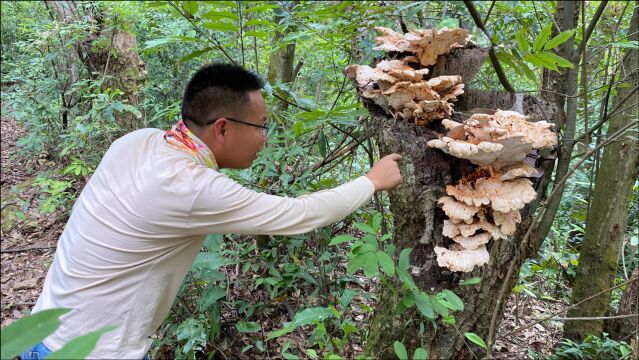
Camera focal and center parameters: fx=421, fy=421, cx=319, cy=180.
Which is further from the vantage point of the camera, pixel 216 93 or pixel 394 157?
pixel 394 157

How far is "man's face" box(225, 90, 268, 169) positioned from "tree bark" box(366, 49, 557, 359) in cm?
72

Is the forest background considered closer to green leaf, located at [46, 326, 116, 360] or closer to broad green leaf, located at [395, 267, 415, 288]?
broad green leaf, located at [395, 267, 415, 288]

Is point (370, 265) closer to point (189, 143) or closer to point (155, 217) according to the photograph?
point (155, 217)

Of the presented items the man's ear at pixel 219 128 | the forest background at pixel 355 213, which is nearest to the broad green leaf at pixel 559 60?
the forest background at pixel 355 213

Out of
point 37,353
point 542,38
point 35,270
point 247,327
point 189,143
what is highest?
point 542,38

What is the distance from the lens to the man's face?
220 cm

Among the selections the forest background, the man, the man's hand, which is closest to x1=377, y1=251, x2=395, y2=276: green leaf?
the forest background

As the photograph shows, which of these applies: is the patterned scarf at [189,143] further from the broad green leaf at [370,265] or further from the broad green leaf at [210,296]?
the broad green leaf at [210,296]

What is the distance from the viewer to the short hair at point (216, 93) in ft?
7.02

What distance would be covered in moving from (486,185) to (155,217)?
164cm

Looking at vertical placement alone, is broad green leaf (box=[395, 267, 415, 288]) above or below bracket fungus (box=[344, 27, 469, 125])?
below

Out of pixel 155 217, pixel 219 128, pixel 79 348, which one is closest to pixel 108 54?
pixel 219 128

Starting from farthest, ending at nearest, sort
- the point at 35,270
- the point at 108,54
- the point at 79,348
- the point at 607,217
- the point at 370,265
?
1. the point at 108,54
2. the point at 35,270
3. the point at 607,217
4. the point at 370,265
5. the point at 79,348

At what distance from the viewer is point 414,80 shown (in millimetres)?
2328
